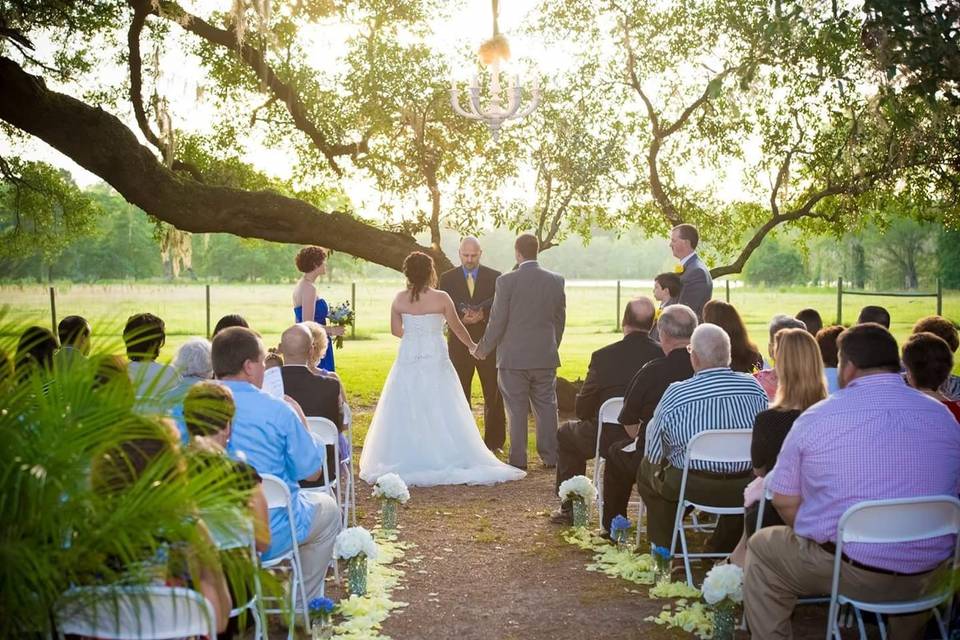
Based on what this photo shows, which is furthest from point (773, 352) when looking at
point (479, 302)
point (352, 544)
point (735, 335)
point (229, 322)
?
point (479, 302)

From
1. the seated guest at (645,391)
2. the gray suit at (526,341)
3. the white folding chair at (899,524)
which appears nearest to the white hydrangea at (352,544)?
the seated guest at (645,391)

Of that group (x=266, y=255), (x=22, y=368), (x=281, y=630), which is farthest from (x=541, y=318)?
(x=266, y=255)

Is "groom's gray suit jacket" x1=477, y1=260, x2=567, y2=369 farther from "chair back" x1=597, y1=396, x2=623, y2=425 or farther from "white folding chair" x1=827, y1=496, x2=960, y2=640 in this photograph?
"white folding chair" x1=827, y1=496, x2=960, y2=640

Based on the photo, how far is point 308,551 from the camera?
16.3 ft

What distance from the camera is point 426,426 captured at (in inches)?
359

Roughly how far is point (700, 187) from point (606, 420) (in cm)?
855

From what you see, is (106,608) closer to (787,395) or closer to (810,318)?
(787,395)

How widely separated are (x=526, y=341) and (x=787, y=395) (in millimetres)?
4622

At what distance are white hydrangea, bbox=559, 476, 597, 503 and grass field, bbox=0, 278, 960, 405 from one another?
3.51 m

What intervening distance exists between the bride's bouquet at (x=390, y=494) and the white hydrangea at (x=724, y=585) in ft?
9.22

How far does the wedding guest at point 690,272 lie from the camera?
855 centimetres

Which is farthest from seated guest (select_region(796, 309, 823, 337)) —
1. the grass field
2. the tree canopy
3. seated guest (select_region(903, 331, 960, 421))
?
the tree canopy

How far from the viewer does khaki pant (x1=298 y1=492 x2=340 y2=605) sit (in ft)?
16.3

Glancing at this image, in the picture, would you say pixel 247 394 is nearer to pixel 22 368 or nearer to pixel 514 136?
pixel 22 368
